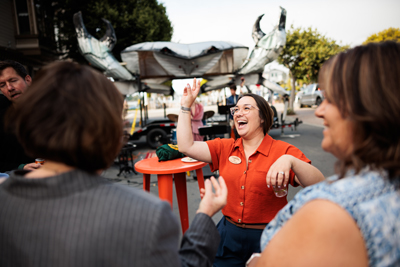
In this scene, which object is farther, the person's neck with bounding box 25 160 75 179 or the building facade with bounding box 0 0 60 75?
the building facade with bounding box 0 0 60 75

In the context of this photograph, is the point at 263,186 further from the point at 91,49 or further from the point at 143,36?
the point at 143,36

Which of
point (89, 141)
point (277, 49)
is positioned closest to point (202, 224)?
point (89, 141)

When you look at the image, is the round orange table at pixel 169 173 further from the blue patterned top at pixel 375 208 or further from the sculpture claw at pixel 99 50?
the sculpture claw at pixel 99 50

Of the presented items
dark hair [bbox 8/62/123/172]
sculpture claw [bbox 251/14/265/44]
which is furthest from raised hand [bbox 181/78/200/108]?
sculpture claw [bbox 251/14/265/44]

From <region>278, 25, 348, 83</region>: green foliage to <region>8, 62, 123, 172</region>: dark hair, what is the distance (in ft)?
63.7

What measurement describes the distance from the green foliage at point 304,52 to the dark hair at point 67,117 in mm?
19424

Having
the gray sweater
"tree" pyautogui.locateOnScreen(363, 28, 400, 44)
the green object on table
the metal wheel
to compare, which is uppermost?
"tree" pyautogui.locateOnScreen(363, 28, 400, 44)

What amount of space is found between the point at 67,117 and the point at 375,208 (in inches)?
37.9

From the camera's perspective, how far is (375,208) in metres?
0.71

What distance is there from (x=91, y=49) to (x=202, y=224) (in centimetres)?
828

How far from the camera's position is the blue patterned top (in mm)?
699

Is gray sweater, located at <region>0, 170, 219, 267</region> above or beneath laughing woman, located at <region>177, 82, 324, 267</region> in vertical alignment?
above

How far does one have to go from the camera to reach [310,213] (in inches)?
30.2

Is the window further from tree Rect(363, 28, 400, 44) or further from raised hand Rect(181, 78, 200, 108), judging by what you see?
tree Rect(363, 28, 400, 44)
